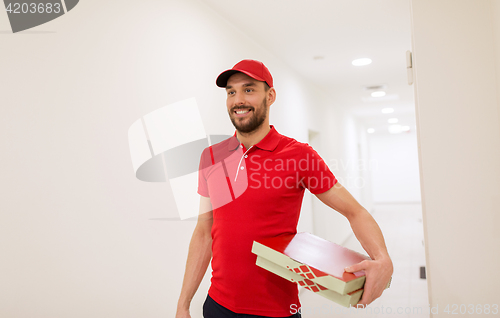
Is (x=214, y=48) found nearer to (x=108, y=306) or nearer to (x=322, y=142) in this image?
(x=108, y=306)

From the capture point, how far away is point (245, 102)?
1.19 m

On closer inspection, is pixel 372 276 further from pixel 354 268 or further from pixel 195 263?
pixel 195 263

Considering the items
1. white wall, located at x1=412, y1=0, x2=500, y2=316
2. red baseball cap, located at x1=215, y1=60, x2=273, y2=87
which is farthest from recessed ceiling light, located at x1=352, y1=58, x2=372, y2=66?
red baseball cap, located at x1=215, y1=60, x2=273, y2=87

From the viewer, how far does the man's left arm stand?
2.80 ft

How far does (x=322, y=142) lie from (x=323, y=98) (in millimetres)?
805

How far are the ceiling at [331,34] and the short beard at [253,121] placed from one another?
156cm

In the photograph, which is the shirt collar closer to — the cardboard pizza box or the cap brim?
the cap brim

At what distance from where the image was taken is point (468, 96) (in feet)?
6.16

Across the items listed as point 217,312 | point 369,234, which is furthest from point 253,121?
point 217,312

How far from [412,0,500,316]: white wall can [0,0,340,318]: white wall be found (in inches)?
53.5

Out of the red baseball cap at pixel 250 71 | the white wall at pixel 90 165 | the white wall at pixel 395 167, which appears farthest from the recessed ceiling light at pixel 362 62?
the white wall at pixel 395 167

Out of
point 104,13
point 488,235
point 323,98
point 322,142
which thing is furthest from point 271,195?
point 323,98

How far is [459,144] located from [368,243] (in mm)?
1236

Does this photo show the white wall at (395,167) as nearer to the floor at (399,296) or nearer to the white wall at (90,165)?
the floor at (399,296)
